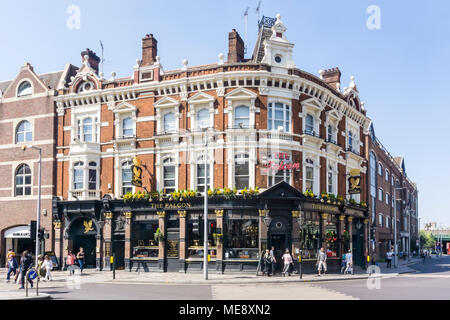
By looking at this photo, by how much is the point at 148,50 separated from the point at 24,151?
1259cm

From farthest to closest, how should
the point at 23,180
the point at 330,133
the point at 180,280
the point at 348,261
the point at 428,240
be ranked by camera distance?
the point at 428,240
the point at 23,180
the point at 330,133
the point at 348,261
the point at 180,280

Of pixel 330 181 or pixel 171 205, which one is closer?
pixel 171 205

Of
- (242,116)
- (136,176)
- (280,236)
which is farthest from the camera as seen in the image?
(136,176)

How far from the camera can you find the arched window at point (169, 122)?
113 feet

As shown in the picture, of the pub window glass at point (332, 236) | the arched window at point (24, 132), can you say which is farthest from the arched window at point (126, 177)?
the pub window glass at point (332, 236)

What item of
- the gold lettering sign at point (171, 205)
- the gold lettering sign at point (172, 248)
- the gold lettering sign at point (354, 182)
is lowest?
the gold lettering sign at point (172, 248)

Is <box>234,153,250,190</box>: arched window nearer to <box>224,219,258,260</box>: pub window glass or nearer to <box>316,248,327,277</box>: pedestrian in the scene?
<box>224,219,258,260</box>: pub window glass

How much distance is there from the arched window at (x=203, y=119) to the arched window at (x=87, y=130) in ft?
29.0

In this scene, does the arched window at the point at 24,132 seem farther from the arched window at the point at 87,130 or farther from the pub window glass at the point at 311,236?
the pub window glass at the point at 311,236

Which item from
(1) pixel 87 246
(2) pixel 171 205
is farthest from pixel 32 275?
(1) pixel 87 246

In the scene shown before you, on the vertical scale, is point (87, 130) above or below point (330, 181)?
above

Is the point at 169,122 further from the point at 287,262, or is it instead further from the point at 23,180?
the point at 23,180

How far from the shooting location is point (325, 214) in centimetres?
3466

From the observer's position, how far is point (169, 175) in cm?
3416
